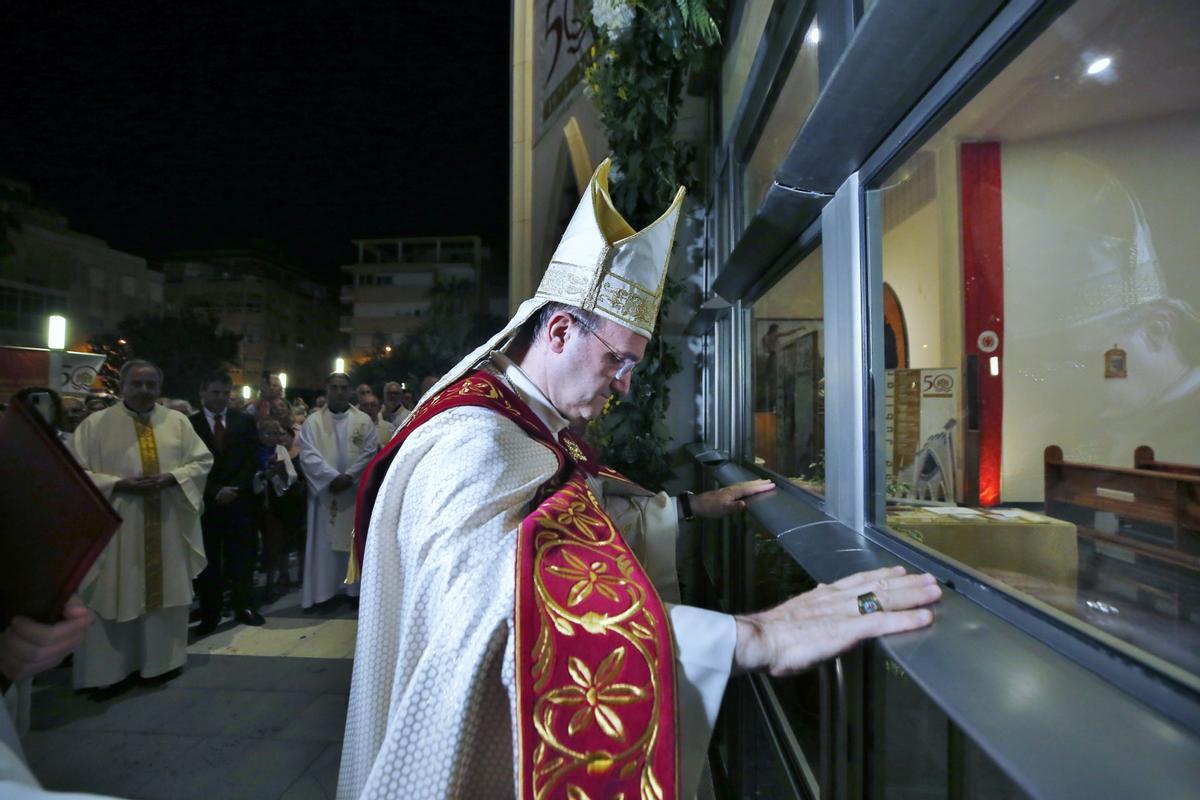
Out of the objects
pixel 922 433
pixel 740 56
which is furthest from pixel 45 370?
pixel 922 433

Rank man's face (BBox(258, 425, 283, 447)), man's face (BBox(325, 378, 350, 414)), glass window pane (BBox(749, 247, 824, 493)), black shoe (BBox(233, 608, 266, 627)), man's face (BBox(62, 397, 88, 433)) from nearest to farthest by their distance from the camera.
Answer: glass window pane (BBox(749, 247, 824, 493)), black shoe (BBox(233, 608, 266, 627)), man's face (BBox(62, 397, 88, 433)), man's face (BBox(258, 425, 283, 447)), man's face (BBox(325, 378, 350, 414))

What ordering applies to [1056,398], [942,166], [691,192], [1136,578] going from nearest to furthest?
[1136,578], [1056,398], [942,166], [691,192]

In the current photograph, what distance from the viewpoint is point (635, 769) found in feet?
2.89

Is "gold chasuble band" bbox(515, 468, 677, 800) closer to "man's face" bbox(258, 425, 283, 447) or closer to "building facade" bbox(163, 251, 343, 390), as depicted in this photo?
"man's face" bbox(258, 425, 283, 447)

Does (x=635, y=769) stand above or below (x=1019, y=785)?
below

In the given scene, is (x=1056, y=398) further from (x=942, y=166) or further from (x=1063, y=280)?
(x=942, y=166)

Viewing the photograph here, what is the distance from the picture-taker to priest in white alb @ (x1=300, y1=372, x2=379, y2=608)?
18.9 ft

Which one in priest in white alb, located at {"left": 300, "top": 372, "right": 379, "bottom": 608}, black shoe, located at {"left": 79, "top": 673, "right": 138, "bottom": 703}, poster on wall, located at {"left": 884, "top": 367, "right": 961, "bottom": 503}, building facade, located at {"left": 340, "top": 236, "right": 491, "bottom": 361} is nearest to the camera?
poster on wall, located at {"left": 884, "top": 367, "right": 961, "bottom": 503}

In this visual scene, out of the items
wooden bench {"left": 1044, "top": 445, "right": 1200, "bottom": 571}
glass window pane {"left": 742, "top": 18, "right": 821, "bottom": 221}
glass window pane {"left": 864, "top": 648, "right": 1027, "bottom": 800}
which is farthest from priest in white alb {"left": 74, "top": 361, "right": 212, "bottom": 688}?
wooden bench {"left": 1044, "top": 445, "right": 1200, "bottom": 571}

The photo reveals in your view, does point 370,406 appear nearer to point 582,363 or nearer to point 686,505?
point 686,505

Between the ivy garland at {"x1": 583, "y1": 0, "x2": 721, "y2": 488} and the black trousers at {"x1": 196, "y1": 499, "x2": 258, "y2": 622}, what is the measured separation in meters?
3.09

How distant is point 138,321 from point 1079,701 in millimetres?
31969

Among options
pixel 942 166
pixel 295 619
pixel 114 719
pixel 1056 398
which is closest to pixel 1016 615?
pixel 1056 398

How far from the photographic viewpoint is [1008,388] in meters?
0.94
